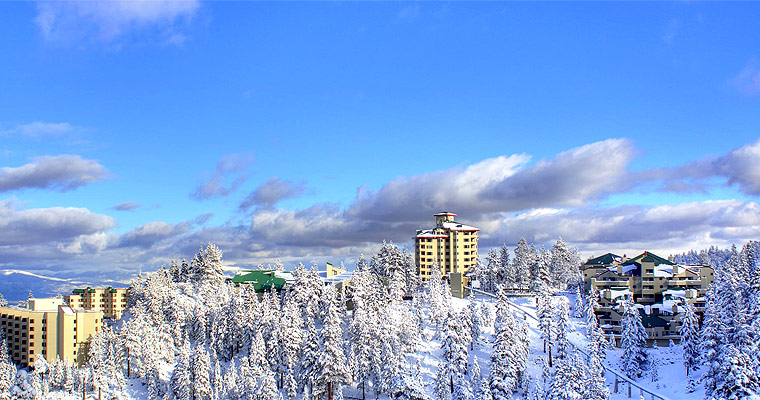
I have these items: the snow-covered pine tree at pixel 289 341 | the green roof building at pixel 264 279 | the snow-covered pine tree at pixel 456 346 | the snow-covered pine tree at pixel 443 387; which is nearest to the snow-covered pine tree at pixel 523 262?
the green roof building at pixel 264 279

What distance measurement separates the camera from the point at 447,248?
160000 mm

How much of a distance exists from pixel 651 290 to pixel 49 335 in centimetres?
11112

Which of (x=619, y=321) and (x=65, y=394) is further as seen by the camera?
(x=619, y=321)

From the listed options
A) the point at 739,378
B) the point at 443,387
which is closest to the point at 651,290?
the point at 739,378

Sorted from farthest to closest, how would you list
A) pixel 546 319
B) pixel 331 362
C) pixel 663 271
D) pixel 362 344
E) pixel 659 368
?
pixel 663 271 < pixel 546 319 < pixel 659 368 < pixel 362 344 < pixel 331 362

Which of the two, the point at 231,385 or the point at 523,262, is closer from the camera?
the point at 231,385

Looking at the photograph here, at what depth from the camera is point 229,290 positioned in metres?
114

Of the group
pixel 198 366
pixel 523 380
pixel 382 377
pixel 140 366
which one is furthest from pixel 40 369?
pixel 523 380

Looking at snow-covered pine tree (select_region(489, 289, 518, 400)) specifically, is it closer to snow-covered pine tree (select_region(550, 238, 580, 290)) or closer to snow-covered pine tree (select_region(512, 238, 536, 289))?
snow-covered pine tree (select_region(512, 238, 536, 289))

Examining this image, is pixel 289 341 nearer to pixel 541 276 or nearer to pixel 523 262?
pixel 541 276

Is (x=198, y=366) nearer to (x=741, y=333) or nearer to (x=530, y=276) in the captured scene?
(x=741, y=333)

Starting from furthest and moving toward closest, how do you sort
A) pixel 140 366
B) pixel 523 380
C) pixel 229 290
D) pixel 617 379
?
pixel 229 290 < pixel 140 366 < pixel 617 379 < pixel 523 380

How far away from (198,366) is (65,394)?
21.6 metres

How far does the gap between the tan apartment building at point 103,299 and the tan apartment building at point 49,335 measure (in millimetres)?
48129
